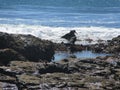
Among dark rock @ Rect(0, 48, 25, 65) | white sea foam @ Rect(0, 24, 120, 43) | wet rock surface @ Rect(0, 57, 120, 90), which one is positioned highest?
white sea foam @ Rect(0, 24, 120, 43)

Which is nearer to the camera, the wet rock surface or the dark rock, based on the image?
the wet rock surface

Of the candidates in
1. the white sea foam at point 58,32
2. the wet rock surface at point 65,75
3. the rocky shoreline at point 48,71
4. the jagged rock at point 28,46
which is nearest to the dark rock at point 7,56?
the rocky shoreline at point 48,71

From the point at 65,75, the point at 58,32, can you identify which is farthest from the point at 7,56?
the point at 58,32

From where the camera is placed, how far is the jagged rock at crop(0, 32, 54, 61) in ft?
132

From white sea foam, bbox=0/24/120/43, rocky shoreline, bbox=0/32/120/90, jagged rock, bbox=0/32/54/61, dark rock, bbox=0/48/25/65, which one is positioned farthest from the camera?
white sea foam, bbox=0/24/120/43

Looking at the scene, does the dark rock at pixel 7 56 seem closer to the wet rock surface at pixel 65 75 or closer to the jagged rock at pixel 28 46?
the wet rock surface at pixel 65 75

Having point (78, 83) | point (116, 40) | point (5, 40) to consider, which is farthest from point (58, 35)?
point (78, 83)

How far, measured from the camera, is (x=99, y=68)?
34.6 m

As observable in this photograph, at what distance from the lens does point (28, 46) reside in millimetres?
41688

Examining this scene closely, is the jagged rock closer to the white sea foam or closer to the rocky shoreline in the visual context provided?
the rocky shoreline

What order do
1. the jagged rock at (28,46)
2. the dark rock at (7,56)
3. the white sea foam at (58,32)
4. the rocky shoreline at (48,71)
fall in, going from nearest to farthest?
the rocky shoreline at (48,71) → the dark rock at (7,56) → the jagged rock at (28,46) → the white sea foam at (58,32)

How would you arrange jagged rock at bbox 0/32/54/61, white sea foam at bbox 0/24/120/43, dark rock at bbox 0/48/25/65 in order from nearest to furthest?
1. dark rock at bbox 0/48/25/65
2. jagged rock at bbox 0/32/54/61
3. white sea foam at bbox 0/24/120/43

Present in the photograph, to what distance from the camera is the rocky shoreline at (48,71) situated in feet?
98.9

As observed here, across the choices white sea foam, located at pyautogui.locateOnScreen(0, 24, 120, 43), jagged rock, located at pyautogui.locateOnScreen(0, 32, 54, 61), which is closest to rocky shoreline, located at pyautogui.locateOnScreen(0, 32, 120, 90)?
jagged rock, located at pyautogui.locateOnScreen(0, 32, 54, 61)
